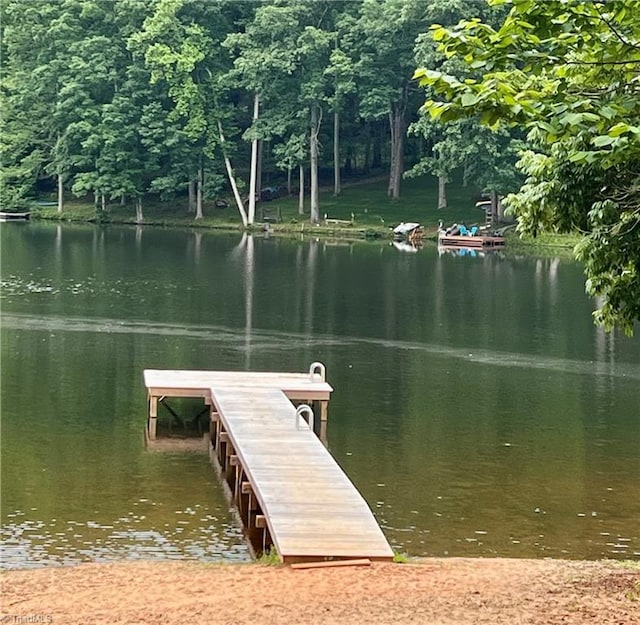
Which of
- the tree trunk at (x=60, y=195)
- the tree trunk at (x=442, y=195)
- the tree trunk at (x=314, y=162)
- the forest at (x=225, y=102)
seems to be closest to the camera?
the forest at (x=225, y=102)

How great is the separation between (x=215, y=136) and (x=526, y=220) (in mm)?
51886

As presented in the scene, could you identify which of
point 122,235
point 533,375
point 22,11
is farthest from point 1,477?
point 22,11

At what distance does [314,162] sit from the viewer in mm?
55125

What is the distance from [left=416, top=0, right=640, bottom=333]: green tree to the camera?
577 cm

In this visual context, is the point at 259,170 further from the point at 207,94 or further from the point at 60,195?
the point at 60,195

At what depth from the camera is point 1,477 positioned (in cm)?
1238

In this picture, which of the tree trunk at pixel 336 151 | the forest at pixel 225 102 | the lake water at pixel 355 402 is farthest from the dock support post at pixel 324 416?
the tree trunk at pixel 336 151

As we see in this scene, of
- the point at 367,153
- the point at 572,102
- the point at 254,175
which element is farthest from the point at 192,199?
the point at 572,102

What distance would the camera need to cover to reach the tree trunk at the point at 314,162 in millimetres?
54594

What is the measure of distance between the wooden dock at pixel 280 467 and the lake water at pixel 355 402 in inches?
15.0

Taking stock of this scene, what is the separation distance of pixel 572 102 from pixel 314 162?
4936 cm

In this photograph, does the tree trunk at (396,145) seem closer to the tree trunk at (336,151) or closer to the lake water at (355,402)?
the tree trunk at (336,151)

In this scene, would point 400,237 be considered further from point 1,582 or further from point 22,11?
point 1,582

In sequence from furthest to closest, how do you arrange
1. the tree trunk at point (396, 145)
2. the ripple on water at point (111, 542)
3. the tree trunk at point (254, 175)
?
the tree trunk at point (396, 145)
the tree trunk at point (254, 175)
the ripple on water at point (111, 542)
